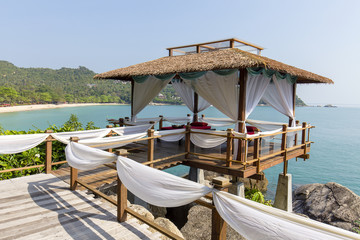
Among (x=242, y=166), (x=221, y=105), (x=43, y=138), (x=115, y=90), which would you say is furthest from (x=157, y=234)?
(x=115, y=90)

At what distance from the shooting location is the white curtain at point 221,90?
594 centimetres

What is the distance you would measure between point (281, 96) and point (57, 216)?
6.19m

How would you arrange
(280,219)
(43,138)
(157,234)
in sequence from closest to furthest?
(280,219) → (157,234) → (43,138)

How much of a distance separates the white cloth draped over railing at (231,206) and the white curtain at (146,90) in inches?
169

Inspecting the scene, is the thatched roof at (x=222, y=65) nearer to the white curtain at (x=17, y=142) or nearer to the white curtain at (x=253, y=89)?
the white curtain at (x=253, y=89)

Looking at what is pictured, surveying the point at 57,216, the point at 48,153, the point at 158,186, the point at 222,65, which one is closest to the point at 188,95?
the point at 222,65

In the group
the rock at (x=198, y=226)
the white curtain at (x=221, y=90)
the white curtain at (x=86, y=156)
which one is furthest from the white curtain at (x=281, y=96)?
the white curtain at (x=86, y=156)

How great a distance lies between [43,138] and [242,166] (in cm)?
413

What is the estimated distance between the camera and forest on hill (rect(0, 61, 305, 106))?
66.8 m

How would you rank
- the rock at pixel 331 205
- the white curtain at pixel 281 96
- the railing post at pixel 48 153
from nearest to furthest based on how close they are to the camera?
the railing post at pixel 48 153
the white curtain at pixel 281 96
the rock at pixel 331 205

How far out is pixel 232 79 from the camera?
596cm

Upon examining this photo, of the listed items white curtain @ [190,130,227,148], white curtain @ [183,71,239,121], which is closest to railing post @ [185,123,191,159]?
white curtain @ [190,130,227,148]

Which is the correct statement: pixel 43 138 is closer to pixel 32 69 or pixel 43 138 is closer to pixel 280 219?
pixel 280 219

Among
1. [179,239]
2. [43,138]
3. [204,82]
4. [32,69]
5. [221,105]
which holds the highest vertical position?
[32,69]
